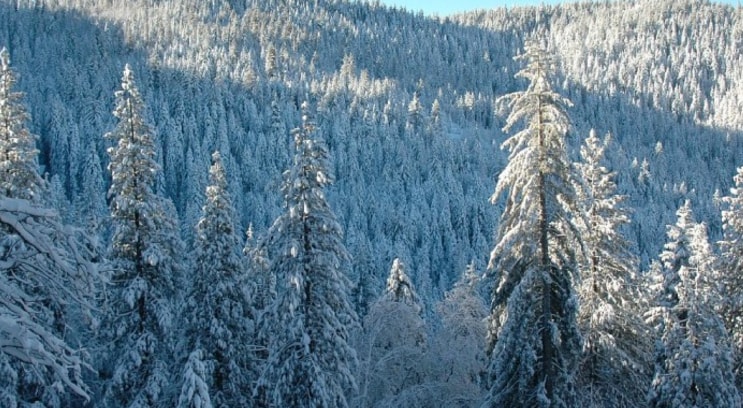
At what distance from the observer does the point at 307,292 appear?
63.3 feet

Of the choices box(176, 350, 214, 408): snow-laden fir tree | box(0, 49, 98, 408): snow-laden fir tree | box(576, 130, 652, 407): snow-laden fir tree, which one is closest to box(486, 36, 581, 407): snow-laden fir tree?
box(576, 130, 652, 407): snow-laden fir tree

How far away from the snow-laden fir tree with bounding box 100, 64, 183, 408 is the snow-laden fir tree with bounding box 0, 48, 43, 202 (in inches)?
87.5

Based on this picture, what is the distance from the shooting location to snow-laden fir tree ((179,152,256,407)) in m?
21.5

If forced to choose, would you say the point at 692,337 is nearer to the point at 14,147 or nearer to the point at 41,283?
the point at 41,283

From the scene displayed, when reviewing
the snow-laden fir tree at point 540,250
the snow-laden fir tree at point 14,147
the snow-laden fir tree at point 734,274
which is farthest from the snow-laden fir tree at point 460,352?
the snow-laden fir tree at point 14,147

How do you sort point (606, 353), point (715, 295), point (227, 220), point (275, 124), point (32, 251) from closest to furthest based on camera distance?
point (32, 251) → point (606, 353) → point (715, 295) → point (227, 220) → point (275, 124)

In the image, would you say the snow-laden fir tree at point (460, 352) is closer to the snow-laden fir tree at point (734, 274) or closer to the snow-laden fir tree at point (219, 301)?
the snow-laden fir tree at point (219, 301)

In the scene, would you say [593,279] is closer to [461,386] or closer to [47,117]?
[461,386]

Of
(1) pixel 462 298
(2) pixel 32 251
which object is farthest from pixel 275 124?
(2) pixel 32 251

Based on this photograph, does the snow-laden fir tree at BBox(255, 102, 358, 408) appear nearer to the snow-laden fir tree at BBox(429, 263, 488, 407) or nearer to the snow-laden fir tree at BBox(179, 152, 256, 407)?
the snow-laden fir tree at BBox(179, 152, 256, 407)

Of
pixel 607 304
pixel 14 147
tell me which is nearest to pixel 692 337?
pixel 607 304

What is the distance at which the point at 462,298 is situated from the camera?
86.3ft

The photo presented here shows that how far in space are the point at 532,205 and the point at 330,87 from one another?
511 feet

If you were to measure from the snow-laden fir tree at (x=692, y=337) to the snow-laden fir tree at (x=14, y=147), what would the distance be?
19.9m
